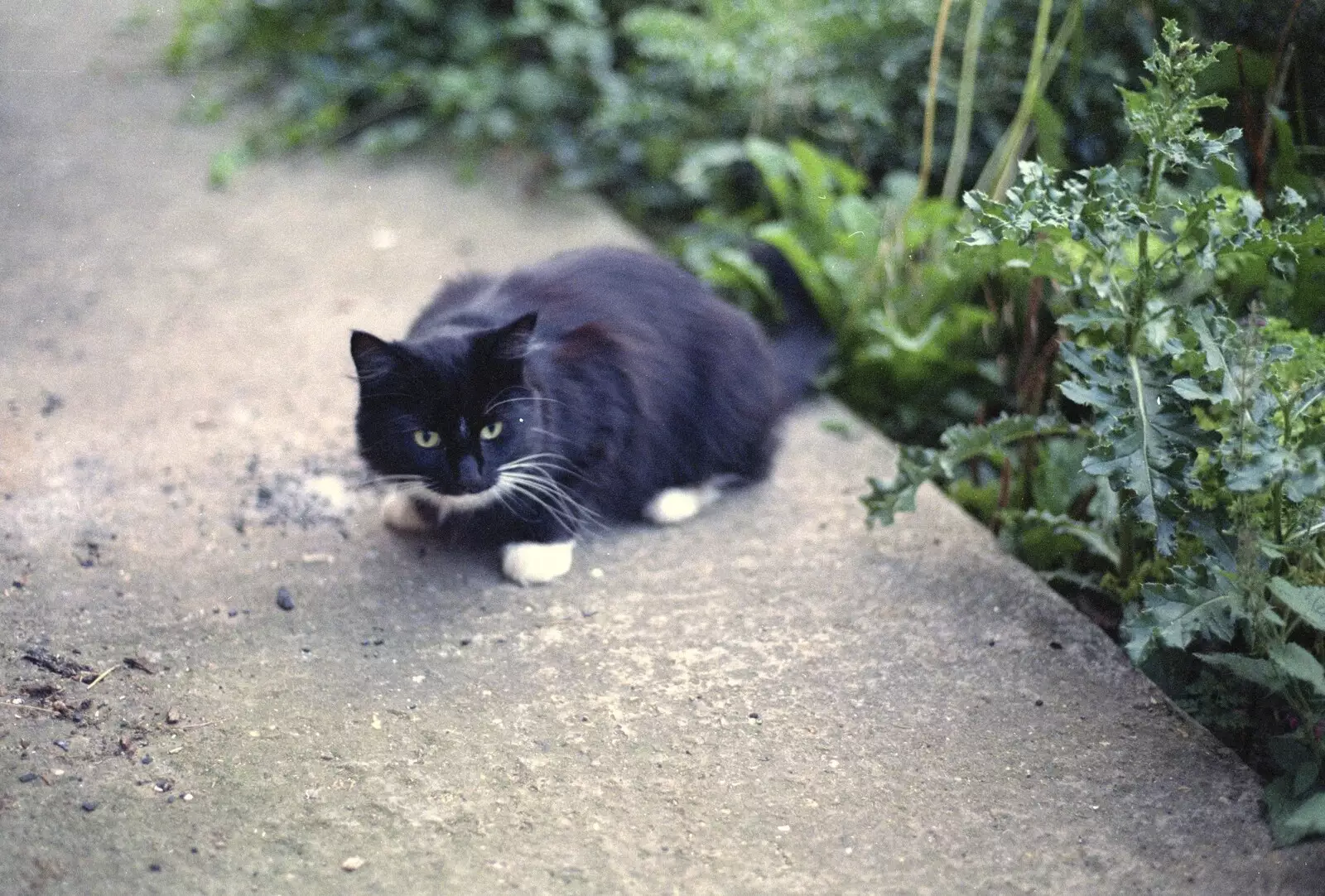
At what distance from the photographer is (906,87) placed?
13.1 ft

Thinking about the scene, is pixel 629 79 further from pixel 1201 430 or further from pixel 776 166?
pixel 1201 430

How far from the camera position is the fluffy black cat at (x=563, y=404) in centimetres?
253

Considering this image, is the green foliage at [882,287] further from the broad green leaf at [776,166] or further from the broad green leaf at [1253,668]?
the broad green leaf at [1253,668]

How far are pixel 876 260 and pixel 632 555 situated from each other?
127 cm

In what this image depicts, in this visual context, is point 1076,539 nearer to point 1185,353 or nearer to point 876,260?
point 1185,353

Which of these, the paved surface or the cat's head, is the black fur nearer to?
the cat's head

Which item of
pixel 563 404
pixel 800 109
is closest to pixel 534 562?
pixel 563 404

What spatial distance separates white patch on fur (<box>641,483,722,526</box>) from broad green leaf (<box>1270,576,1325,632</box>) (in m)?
1.35

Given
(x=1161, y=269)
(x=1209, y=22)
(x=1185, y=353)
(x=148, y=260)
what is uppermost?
(x=1209, y=22)

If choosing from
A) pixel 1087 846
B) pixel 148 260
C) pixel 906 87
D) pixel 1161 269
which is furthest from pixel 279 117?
pixel 1087 846

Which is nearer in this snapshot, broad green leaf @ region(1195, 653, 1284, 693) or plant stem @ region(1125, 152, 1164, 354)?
broad green leaf @ region(1195, 653, 1284, 693)

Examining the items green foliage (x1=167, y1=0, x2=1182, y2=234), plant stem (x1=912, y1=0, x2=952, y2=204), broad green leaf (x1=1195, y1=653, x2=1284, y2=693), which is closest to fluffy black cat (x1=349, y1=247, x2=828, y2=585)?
plant stem (x1=912, y1=0, x2=952, y2=204)

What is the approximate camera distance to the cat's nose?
2.55 metres

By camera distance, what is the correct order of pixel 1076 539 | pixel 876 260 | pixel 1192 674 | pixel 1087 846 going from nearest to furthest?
pixel 1087 846, pixel 1192 674, pixel 1076 539, pixel 876 260
